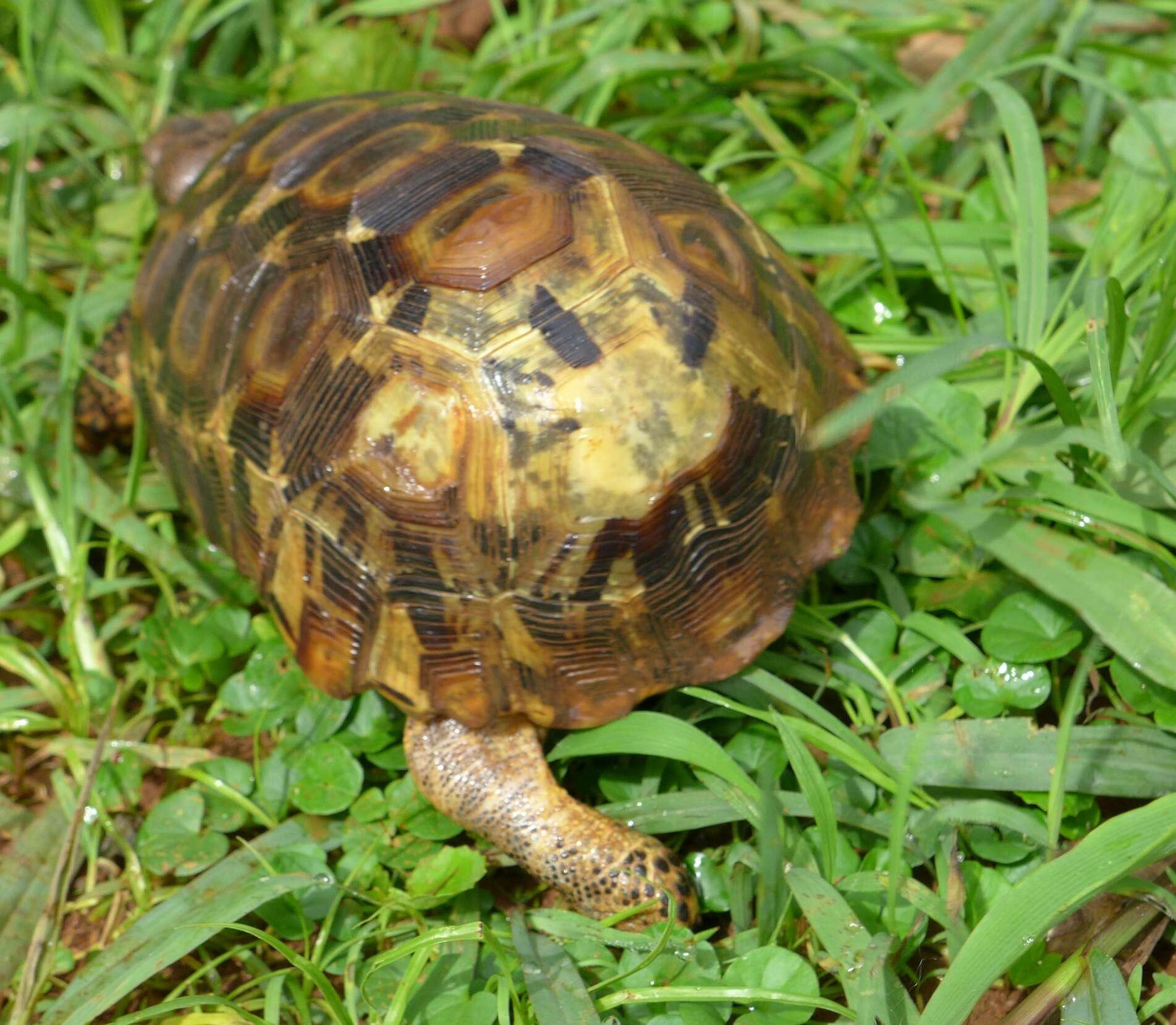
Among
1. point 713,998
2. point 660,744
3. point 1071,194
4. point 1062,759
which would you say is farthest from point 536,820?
point 1071,194

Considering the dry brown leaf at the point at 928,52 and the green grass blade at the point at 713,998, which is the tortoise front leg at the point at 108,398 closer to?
the green grass blade at the point at 713,998

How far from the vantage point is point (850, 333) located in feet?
9.11

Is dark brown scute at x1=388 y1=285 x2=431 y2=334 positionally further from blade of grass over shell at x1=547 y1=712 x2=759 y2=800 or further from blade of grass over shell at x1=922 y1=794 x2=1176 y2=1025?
blade of grass over shell at x1=922 y1=794 x2=1176 y2=1025

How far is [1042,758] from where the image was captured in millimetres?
2037

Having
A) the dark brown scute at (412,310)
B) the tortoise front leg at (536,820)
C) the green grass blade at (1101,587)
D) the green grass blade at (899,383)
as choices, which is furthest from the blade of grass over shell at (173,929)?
the green grass blade at (1101,587)

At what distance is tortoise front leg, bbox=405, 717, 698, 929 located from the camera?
202cm

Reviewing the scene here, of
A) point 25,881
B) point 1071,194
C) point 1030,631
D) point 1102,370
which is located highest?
point 1102,370

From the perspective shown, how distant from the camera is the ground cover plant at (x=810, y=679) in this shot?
6.25ft

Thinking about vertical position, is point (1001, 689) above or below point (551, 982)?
above

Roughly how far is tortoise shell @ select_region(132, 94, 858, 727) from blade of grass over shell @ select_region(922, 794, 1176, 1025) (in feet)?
2.09

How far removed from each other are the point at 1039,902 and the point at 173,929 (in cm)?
159

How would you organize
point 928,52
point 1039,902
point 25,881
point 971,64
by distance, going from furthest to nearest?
point 928,52 < point 971,64 < point 25,881 < point 1039,902

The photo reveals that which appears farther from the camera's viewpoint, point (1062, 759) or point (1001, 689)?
point (1001, 689)

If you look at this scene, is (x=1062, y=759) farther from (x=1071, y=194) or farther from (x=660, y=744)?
(x=1071, y=194)
